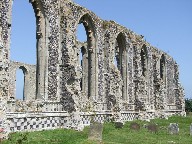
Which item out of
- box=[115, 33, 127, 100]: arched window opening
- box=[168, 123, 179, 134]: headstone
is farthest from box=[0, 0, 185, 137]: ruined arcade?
box=[168, 123, 179, 134]: headstone

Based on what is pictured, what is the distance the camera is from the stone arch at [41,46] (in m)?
19.0

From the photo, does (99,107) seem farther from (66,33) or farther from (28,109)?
(28,109)

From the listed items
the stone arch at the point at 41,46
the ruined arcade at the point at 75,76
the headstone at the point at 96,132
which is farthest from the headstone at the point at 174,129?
the stone arch at the point at 41,46

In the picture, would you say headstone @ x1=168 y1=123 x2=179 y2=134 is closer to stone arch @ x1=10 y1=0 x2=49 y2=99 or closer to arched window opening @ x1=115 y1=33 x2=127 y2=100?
stone arch @ x1=10 y1=0 x2=49 y2=99

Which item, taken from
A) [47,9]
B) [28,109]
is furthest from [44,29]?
[28,109]

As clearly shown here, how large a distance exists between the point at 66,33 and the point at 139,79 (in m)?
10.9

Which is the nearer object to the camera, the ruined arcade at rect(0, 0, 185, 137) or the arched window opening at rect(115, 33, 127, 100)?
the ruined arcade at rect(0, 0, 185, 137)

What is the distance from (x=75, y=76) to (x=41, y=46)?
96.3 inches

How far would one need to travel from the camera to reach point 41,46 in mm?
19266

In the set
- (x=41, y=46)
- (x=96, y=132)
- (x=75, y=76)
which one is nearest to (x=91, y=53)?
(x=75, y=76)

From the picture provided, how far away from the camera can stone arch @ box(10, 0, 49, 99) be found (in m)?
19.0

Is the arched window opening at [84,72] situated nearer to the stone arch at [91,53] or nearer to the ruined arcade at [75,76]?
the ruined arcade at [75,76]

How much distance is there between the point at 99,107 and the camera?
934 inches

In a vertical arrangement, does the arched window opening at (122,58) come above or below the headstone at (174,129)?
above
